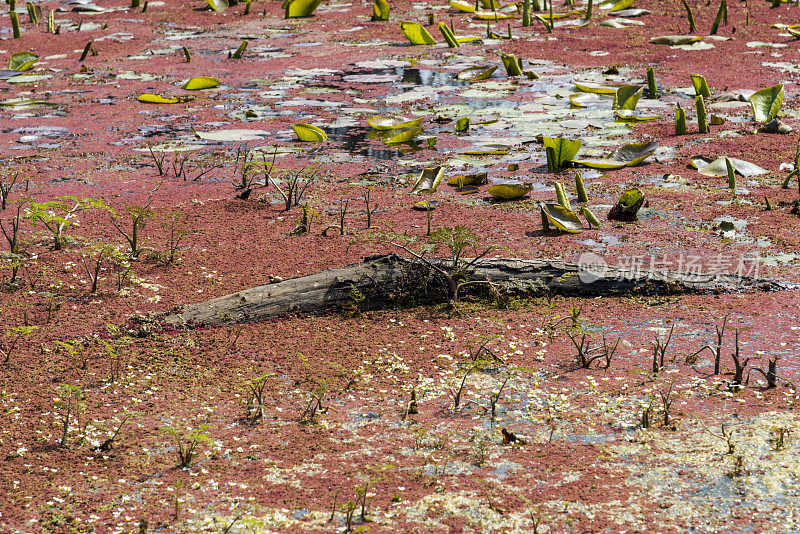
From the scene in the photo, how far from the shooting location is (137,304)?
3.62 metres

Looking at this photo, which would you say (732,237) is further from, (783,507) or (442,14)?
(442,14)

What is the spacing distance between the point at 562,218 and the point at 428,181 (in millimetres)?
1053

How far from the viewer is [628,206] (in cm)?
446

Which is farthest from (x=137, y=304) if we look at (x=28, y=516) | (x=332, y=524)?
(x=332, y=524)

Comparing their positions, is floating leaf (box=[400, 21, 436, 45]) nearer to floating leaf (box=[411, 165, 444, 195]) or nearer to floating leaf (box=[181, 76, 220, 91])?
floating leaf (box=[181, 76, 220, 91])

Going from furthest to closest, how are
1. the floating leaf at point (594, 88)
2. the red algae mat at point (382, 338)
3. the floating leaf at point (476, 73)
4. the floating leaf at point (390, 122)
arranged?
the floating leaf at point (476, 73)
the floating leaf at point (594, 88)
the floating leaf at point (390, 122)
the red algae mat at point (382, 338)

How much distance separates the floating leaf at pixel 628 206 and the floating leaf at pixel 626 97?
2.30 m

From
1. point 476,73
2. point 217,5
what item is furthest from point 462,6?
point 217,5

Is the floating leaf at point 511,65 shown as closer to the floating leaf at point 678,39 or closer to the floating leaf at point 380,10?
the floating leaf at point 678,39

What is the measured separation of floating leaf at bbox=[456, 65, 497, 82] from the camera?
796 centimetres

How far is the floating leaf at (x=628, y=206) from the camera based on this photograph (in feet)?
14.6

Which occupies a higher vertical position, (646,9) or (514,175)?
(646,9)

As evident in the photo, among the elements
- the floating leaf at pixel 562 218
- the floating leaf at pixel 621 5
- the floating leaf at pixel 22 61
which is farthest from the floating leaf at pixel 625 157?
the floating leaf at pixel 22 61

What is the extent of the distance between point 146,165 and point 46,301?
228 centimetres
